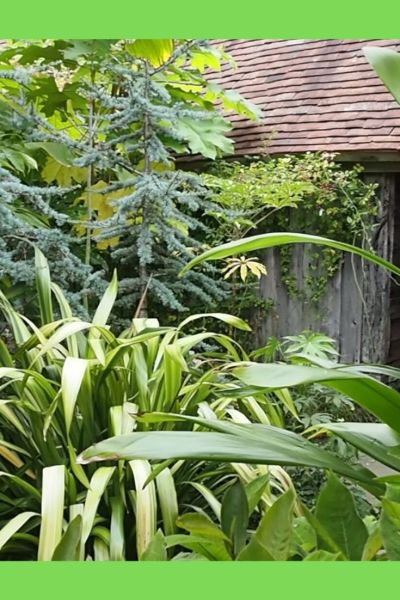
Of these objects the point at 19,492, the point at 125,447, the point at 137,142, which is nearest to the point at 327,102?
the point at 137,142

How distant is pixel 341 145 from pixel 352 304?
3.42 ft

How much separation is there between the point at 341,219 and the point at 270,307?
31.9 inches

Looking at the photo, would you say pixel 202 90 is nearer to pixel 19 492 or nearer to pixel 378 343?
pixel 378 343

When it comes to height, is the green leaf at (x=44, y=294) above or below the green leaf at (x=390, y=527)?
above

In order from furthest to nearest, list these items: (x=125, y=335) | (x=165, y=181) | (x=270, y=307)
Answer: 1. (x=270, y=307)
2. (x=165, y=181)
3. (x=125, y=335)

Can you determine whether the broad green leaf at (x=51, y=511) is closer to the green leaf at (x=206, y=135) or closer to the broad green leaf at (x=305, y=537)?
the broad green leaf at (x=305, y=537)

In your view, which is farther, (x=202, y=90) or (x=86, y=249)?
(x=202, y=90)

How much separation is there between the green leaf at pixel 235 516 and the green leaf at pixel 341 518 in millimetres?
88

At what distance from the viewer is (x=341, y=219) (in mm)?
4359

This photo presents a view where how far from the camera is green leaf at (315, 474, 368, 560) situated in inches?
22.4

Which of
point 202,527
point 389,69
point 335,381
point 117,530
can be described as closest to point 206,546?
point 202,527

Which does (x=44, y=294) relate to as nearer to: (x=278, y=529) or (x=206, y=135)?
(x=278, y=529)

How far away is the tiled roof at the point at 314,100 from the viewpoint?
164 inches

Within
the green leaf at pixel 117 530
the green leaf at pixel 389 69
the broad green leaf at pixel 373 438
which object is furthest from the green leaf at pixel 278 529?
the green leaf at pixel 117 530
